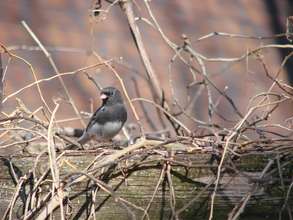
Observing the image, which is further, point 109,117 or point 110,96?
point 109,117

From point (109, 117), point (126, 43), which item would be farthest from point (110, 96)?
point (126, 43)

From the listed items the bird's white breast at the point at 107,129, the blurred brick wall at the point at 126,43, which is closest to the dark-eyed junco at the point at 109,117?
the bird's white breast at the point at 107,129

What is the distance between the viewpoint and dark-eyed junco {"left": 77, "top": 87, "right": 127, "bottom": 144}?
395cm

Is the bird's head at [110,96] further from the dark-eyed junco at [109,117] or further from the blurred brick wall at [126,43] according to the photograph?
the blurred brick wall at [126,43]

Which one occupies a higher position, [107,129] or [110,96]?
[110,96]

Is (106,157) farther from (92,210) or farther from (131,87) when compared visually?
(131,87)

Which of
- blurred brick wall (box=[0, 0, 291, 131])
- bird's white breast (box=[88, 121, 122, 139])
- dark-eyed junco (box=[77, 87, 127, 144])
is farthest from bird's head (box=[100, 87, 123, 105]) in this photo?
blurred brick wall (box=[0, 0, 291, 131])

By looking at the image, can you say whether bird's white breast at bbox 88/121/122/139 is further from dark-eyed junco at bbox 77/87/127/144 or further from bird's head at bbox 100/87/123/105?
bird's head at bbox 100/87/123/105

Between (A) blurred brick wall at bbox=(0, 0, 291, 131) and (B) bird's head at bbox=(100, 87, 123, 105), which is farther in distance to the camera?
(A) blurred brick wall at bbox=(0, 0, 291, 131)

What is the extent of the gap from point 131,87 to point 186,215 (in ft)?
10.5

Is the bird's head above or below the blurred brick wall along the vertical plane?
below

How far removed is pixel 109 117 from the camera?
13.6ft

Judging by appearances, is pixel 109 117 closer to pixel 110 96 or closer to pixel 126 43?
pixel 110 96

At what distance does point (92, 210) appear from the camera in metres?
1.72
